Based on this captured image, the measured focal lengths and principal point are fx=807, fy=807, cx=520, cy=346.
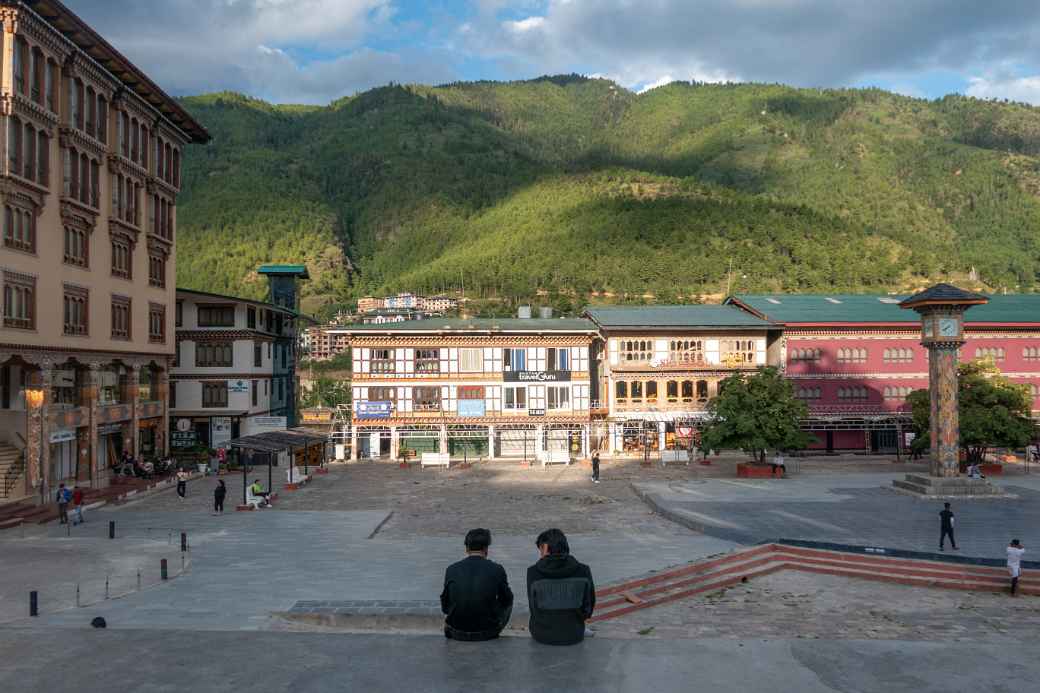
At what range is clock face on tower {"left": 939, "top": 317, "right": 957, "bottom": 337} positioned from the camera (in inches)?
1529

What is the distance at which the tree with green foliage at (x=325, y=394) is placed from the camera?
320ft

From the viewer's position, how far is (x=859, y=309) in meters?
59.5

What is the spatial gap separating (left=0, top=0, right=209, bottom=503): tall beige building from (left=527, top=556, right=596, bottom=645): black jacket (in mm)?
33121

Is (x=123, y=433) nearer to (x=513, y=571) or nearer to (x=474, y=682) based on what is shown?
(x=513, y=571)

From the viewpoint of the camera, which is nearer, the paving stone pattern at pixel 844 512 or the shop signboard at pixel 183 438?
the paving stone pattern at pixel 844 512

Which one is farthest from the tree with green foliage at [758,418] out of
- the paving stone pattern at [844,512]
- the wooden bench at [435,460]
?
the wooden bench at [435,460]

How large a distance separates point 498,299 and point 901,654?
10418cm

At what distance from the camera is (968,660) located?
1219 centimetres

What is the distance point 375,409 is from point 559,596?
160 ft

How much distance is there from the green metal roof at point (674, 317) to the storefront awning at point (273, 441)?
22.9 m

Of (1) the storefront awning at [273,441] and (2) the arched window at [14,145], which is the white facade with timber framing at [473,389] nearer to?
(1) the storefront awning at [273,441]

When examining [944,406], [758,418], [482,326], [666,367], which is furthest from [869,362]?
[482,326]

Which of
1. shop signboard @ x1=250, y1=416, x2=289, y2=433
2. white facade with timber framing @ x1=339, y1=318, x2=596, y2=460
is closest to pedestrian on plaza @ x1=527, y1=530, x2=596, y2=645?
white facade with timber framing @ x1=339, y1=318, x2=596, y2=460

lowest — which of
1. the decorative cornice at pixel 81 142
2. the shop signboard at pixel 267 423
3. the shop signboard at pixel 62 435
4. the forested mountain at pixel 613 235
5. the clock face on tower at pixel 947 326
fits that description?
the shop signboard at pixel 267 423
